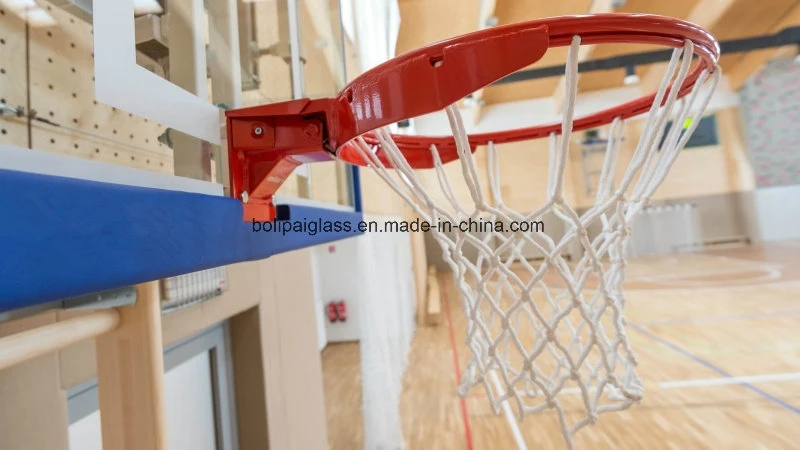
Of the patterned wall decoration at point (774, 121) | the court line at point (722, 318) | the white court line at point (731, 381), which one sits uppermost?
the patterned wall decoration at point (774, 121)

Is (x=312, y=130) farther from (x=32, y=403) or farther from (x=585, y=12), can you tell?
(x=585, y=12)

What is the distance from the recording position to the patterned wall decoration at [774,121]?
17.3 feet

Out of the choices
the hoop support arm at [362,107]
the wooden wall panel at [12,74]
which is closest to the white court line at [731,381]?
the hoop support arm at [362,107]

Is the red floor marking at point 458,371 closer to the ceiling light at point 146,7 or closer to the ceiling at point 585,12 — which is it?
the ceiling light at point 146,7

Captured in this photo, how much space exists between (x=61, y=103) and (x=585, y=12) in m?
3.78

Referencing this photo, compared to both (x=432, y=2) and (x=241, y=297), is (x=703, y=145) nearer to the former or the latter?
(x=432, y=2)

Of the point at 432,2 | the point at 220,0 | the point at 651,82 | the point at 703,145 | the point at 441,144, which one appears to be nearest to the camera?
the point at 220,0

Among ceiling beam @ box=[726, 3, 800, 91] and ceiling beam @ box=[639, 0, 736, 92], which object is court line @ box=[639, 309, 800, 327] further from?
ceiling beam @ box=[726, 3, 800, 91]

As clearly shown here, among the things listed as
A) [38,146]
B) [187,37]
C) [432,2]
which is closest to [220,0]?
[187,37]

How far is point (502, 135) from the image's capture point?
2.76ft

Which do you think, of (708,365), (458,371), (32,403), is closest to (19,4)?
(32,403)

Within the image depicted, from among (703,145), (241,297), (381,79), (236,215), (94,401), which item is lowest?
(94,401)

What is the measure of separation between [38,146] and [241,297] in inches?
21.3

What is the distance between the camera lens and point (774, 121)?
5391mm
